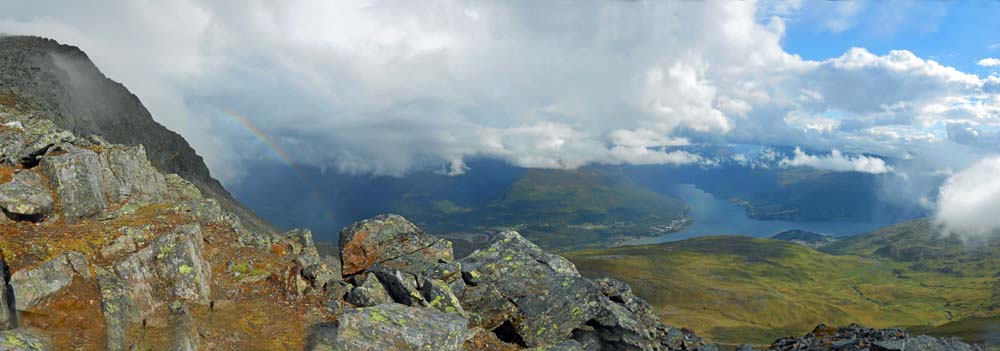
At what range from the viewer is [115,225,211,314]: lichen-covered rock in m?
24.6

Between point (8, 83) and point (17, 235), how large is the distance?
182m

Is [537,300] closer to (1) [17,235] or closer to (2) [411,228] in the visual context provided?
(2) [411,228]

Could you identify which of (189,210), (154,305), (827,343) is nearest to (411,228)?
(189,210)

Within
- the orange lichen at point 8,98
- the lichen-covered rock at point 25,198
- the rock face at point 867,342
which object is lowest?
the rock face at point 867,342

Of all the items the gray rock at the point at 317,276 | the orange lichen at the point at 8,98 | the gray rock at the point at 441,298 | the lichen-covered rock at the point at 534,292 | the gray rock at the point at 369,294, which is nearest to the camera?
the gray rock at the point at 369,294

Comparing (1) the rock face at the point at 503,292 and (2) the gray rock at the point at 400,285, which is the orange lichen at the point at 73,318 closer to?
(1) the rock face at the point at 503,292

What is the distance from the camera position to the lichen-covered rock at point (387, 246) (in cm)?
3728

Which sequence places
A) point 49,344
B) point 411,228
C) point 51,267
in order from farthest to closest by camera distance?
1. point 411,228
2. point 51,267
3. point 49,344

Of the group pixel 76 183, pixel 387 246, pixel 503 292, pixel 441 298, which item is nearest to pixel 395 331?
pixel 441 298

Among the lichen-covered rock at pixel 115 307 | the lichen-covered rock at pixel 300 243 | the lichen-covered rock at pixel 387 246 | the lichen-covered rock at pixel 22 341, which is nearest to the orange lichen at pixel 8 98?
the lichen-covered rock at pixel 300 243

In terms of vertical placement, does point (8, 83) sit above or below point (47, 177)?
above

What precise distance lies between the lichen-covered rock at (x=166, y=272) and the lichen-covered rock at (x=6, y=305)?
4.10 metres

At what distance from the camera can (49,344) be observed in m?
19.4

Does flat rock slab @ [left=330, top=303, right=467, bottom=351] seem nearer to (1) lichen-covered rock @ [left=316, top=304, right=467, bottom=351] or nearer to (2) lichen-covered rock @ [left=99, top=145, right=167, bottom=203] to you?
(1) lichen-covered rock @ [left=316, top=304, right=467, bottom=351]
